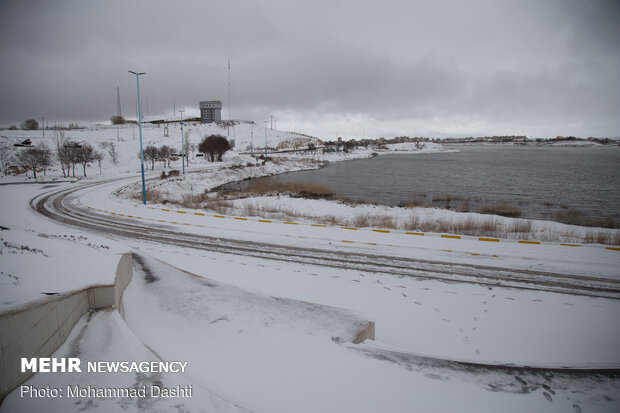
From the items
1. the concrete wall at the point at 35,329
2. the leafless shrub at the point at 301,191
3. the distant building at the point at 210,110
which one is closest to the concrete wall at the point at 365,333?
the concrete wall at the point at 35,329

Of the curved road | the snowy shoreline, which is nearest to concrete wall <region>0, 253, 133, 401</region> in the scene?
the curved road

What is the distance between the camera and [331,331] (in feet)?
19.4

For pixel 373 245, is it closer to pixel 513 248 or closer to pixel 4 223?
pixel 513 248

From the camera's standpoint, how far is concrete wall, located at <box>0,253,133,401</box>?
11.4 ft

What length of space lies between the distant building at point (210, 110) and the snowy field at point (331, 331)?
179 metres

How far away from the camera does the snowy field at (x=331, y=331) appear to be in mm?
4258

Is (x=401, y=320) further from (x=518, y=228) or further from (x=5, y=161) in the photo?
(x=5, y=161)

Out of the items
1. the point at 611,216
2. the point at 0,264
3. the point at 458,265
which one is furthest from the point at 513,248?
the point at 611,216

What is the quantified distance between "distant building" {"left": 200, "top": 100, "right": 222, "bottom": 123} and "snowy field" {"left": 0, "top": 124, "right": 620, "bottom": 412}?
17911 cm

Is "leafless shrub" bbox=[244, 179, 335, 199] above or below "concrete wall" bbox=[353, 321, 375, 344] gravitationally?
below

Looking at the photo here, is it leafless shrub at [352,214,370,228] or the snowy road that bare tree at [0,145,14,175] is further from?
leafless shrub at [352,214,370,228]

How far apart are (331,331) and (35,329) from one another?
4.43m

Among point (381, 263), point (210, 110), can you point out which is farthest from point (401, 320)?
point (210, 110)

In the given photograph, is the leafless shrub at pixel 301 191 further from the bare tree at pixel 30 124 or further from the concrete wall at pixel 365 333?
the bare tree at pixel 30 124
